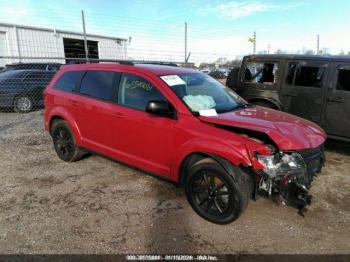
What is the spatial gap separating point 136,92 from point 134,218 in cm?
168

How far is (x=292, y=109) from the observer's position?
21.8 feet

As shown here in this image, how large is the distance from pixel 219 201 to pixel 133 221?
1039 mm

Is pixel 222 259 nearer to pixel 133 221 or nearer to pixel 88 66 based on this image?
pixel 133 221

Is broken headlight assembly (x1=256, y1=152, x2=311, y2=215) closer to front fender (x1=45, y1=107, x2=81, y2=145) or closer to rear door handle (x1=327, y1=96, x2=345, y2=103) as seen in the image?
rear door handle (x1=327, y1=96, x2=345, y2=103)

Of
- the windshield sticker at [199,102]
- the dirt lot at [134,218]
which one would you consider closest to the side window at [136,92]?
the windshield sticker at [199,102]

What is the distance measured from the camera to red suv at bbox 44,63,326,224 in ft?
11.7

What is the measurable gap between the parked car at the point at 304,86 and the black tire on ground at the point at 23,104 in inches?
304

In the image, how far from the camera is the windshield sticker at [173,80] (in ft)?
14.1

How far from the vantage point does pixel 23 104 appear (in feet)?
37.6

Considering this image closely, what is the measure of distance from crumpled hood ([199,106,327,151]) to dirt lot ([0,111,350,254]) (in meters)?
0.97

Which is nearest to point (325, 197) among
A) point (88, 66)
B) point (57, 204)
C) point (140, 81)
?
point (140, 81)

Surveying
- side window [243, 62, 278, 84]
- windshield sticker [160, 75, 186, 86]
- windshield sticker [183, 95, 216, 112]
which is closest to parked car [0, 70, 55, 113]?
side window [243, 62, 278, 84]

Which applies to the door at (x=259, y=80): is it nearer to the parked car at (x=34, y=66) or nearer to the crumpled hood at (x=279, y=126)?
the crumpled hood at (x=279, y=126)

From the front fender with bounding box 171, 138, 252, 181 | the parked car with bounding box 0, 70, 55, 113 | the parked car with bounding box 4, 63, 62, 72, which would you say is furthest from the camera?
the parked car with bounding box 4, 63, 62, 72
